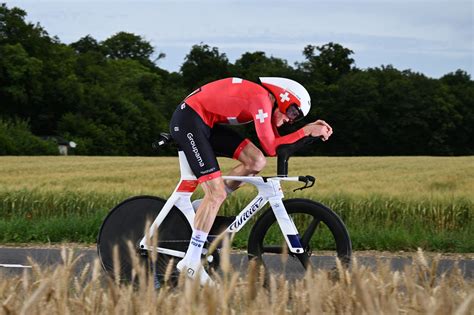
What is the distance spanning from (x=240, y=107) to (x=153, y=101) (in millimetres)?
86565

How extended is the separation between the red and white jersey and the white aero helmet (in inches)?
2.8

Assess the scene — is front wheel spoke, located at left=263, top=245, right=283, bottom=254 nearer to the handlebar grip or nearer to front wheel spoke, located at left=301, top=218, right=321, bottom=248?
front wheel spoke, located at left=301, top=218, right=321, bottom=248

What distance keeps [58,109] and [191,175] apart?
241 feet

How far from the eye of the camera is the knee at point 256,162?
268 inches

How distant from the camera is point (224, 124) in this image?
676 centimetres

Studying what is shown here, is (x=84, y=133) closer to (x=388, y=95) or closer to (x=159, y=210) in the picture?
(x=388, y=95)

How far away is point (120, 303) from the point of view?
2748 mm

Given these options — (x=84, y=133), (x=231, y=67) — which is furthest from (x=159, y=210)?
(x=231, y=67)

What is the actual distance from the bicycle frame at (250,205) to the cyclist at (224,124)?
17 centimetres

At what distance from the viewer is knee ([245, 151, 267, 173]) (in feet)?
22.3

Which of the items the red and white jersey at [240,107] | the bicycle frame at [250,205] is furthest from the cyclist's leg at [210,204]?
the red and white jersey at [240,107]

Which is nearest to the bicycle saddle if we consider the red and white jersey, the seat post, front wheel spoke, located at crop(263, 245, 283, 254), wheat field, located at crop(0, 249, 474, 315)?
the seat post

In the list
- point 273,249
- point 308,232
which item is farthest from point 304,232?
point 273,249

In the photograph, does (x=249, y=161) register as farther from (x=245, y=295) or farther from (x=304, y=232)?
(x=245, y=295)
